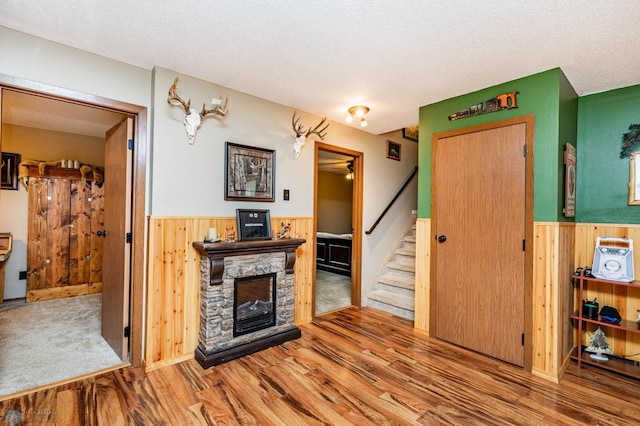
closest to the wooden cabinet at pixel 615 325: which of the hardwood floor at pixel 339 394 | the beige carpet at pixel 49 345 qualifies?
the hardwood floor at pixel 339 394

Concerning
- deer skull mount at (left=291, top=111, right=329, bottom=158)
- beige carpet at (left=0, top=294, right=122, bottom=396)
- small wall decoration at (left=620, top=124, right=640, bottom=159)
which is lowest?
beige carpet at (left=0, top=294, right=122, bottom=396)

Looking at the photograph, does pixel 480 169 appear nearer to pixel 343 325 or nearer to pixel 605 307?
pixel 605 307

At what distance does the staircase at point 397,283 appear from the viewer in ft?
12.5

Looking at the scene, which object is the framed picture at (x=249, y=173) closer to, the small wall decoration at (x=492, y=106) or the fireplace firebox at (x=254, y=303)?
the fireplace firebox at (x=254, y=303)

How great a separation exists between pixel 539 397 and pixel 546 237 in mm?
1177

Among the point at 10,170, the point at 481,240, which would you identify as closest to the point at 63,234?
the point at 10,170

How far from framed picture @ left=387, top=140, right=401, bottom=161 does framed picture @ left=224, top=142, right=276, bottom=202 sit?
207cm

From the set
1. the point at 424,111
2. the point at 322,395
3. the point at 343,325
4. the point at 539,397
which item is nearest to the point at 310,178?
the point at 424,111

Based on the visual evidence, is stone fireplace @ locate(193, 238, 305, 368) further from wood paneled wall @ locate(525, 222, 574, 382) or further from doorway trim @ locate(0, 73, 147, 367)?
wood paneled wall @ locate(525, 222, 574, 382)

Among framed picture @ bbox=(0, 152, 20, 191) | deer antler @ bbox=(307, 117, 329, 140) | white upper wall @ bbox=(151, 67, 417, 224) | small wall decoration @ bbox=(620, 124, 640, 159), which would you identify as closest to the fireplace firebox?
white upper wall @ bbox=(151, 67, 417, 224)

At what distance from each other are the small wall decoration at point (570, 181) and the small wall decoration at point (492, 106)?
0.59 metres

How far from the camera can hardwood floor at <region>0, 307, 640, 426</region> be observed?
1.89 meters

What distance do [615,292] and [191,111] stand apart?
4.07 metres

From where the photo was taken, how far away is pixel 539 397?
7.02 ft
